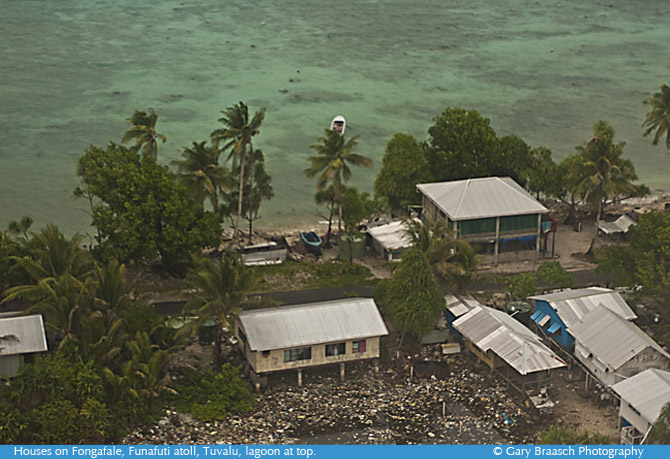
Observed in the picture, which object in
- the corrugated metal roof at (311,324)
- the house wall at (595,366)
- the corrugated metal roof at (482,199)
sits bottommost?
the house wall at (595,366)

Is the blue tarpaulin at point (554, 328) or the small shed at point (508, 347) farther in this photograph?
the blue tarpaulin at point (554, 328)

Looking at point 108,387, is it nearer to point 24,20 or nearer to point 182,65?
point 182,65

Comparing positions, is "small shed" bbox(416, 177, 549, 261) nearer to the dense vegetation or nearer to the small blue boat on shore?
the dense vegetation

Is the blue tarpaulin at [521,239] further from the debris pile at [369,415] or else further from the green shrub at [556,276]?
the debris pile at [369,415]

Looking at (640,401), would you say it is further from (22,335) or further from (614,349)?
(22,335)

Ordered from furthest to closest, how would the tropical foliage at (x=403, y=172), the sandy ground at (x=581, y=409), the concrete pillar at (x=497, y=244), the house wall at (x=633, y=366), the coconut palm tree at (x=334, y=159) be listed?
the tropical foliage at (x=403, y=172) → the concrete pillar at (x=497, y=244) → the coconut palm tree at (x=334, y=159) → the house wall at (x=633, y=366) → the sandy ground at (x=581, y=409)

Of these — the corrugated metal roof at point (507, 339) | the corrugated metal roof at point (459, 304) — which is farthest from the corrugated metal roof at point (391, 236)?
the corrugated metal roof at point (507, 339)

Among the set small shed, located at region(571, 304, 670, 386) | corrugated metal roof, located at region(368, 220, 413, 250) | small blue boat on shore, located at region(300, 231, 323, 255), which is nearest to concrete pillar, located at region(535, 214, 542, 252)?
corrugated metal roof, located at region(368, 220, 413, 250)
